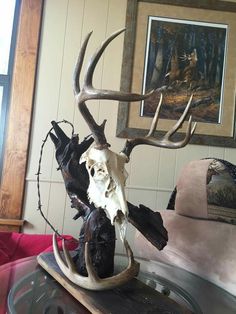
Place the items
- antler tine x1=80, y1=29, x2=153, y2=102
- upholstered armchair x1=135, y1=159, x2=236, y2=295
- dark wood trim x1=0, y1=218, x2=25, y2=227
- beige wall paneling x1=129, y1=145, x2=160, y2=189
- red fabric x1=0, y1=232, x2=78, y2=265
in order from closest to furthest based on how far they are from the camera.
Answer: antler tine x1=80, y1=29, x2=153, y2=102 → upholstered armchair x1=135, y1=159, x2=236, y2=295 → red fabric x1=0, y1=232, x2=78, y2=265 → dark wood trim x1=0, y1=218, x2=25, y2=227 → beige wall paneling x1=129, y1=145, x2=160, y2=189

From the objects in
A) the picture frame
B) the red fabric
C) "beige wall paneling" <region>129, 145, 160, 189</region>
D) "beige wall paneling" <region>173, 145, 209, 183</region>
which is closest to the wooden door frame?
the red fabric

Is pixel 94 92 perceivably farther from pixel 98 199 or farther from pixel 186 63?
pixel 186 63

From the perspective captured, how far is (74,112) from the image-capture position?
1.88m

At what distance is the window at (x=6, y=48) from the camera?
6.19 ft

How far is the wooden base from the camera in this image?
2.50ft

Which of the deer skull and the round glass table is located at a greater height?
the deer skull

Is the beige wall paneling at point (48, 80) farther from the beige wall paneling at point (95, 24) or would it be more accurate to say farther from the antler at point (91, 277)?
the antler at point (91, 277)

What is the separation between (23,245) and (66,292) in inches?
30.1

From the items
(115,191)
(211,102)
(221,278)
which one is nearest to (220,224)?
(221,278)

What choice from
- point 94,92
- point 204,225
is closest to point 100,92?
point 94,92

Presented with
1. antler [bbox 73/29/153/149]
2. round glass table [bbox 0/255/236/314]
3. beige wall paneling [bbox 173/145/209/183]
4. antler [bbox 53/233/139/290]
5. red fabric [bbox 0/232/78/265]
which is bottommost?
red fabric [bbox 0/232/78/265]

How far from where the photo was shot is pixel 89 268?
829mm

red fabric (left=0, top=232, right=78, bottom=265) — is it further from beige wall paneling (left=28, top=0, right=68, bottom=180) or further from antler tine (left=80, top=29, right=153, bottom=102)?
antler tine (left=80, top=29, right=153, bottom=102)

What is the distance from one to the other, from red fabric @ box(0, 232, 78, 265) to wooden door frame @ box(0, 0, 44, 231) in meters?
0.23
